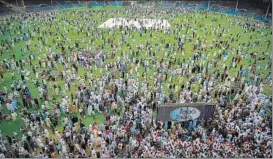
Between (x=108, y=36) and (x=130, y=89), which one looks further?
(x=108, y=36)

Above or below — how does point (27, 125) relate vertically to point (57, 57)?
below

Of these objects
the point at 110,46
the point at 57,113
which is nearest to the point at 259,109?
the point at 57,113

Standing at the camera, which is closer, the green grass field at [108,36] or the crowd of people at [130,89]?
the crowd of people at [130,89]

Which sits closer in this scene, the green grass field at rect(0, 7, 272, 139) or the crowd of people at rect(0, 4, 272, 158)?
the crowd of people at rect(0, 4, 272, 158)

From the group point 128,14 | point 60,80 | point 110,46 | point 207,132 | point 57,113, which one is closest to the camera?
point 207,132

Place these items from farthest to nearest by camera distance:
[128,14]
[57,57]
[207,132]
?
[128,14], [57,57], [207,132]

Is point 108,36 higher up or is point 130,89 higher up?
point 108,36

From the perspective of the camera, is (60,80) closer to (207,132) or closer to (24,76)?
(24,76)

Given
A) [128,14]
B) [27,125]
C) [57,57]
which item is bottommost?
[27,125]
